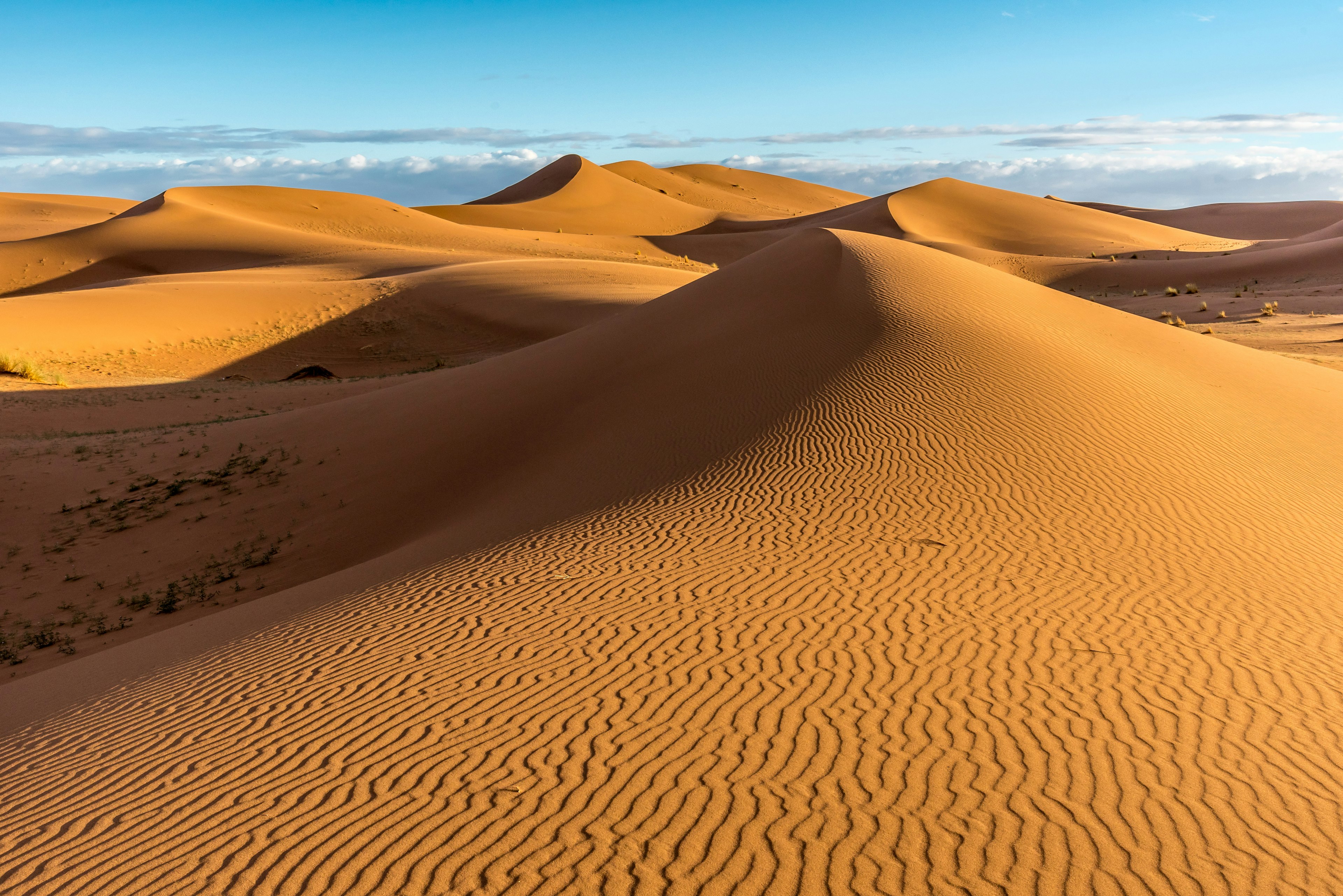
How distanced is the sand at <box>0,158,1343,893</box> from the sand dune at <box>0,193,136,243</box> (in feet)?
230

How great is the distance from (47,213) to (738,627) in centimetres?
9628

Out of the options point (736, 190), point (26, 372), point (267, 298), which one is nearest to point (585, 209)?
point (736, 190)

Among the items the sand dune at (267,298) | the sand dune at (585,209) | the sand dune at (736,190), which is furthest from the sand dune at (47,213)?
the sand dune at (736,190)

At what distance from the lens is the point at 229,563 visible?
37.4ft

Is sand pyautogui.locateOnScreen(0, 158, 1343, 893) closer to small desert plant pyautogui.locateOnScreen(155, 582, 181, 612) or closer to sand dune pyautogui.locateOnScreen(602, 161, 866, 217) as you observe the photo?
small desert plant pyautogui.locateOnScreen(155, 582, 181, 612)

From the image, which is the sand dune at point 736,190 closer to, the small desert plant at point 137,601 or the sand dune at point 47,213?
the sand dune at point 47,213

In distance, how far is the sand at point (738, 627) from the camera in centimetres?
389

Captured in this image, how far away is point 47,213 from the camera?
8125cm

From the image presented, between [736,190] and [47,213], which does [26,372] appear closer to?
[47,213]

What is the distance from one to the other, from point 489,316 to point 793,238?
16.5 meters

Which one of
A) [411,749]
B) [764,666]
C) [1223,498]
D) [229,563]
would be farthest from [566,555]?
[1223,498]

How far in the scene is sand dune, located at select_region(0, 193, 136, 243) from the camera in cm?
7281

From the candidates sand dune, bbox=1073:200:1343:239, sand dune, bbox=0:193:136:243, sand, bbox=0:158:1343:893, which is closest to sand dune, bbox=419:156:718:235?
sand dune, bbox=0:193:136:243

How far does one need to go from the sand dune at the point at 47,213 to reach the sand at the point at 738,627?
70.1 metres
